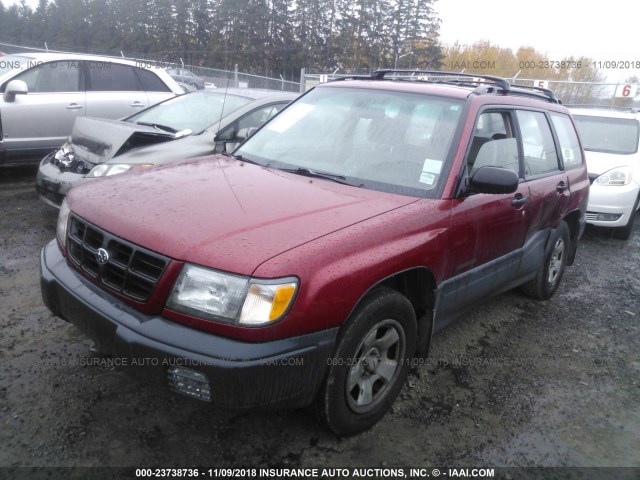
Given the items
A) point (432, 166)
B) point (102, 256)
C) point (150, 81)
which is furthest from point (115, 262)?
point (150, 81)

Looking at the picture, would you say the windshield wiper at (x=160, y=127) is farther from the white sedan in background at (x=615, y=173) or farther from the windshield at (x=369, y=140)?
the white sedan in background at (x=615, y=173)

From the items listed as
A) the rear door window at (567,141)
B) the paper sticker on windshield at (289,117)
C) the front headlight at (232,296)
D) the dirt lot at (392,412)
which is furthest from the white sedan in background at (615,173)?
the front headlight at (232,296)

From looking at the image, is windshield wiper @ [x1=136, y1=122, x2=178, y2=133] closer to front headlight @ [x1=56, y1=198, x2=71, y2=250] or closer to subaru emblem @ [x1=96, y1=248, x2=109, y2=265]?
front headlight @ [x1=56, y1=198, x2=71, y2=250]

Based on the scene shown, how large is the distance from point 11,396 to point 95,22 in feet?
193

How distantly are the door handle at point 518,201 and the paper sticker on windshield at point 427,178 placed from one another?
850mm

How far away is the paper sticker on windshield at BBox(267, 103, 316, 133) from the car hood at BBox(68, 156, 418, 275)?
0.57 metres

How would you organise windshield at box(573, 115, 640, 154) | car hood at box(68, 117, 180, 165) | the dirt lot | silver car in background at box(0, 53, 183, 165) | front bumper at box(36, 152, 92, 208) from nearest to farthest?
the dirt lot, front bumper at box(36, 152, 92, 208), car hood at box(68, 117, 180, 165), silver car in background at box(0, 53, 183, 165), windshield at box(573, 115, 640, 154)

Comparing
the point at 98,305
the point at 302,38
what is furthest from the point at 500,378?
the point at 302,38

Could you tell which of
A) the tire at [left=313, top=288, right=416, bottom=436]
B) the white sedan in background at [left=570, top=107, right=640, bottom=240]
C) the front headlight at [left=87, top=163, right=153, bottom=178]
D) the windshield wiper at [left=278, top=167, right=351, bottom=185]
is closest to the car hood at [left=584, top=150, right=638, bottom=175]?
the white sedan in background at [left=570, top=107, right=640, bottom=240]

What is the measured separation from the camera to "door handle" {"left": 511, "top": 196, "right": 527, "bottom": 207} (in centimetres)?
337

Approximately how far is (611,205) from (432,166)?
195 inches

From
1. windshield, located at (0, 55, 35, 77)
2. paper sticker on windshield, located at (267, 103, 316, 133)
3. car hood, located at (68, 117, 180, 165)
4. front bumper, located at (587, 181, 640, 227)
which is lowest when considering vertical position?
front bumper, located at (587, 181, 640, 227)

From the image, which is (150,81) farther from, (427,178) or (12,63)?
(427,178)

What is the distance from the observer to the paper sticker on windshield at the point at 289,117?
11.5 ft
